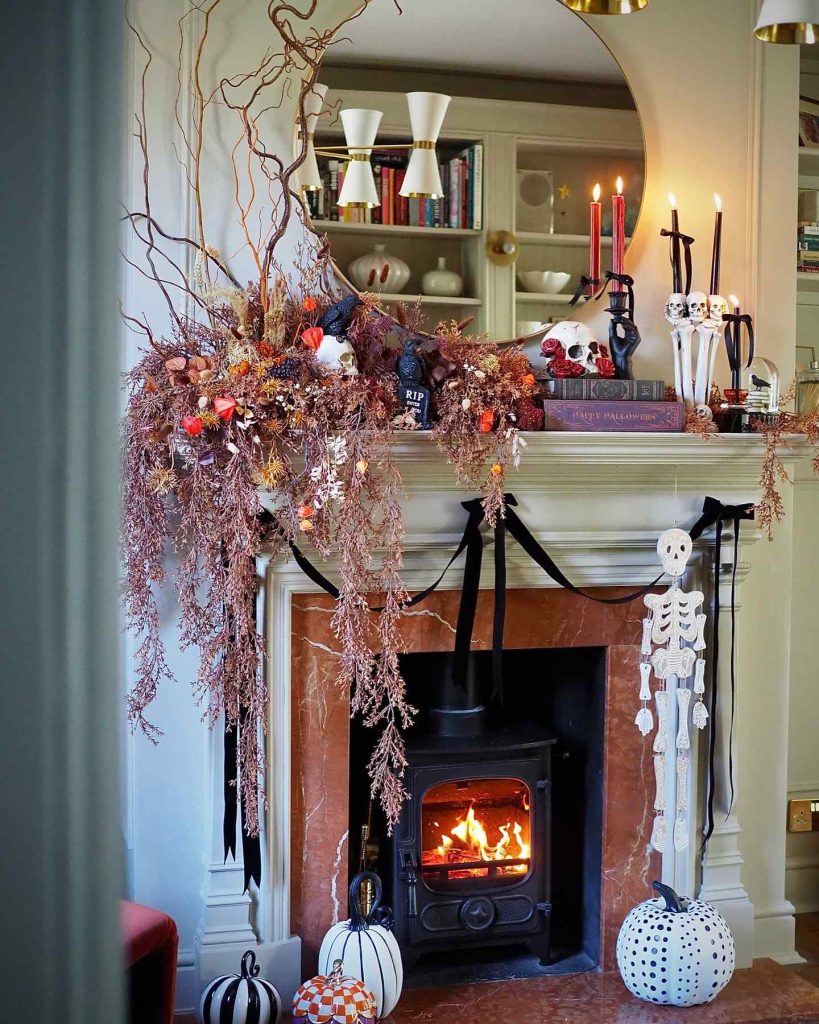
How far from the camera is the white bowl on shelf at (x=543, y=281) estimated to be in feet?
8.57

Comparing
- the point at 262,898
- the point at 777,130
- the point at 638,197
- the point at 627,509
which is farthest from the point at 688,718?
the point at 777,130

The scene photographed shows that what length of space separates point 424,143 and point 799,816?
7.42 ft

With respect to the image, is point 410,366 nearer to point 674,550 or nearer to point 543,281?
point 543,281

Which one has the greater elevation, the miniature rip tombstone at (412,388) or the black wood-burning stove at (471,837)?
the miniature rip tombstone at (412,388)

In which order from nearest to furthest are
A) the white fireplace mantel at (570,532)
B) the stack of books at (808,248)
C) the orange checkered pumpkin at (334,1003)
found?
the orange checkered pumpkin at (334,1003) < the white fireplace mantel at (570,532) < the stack of books at (808,248)

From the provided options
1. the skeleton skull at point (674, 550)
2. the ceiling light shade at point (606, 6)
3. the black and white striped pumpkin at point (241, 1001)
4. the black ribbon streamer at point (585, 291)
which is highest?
the ceiling light shade at point (606, 6)

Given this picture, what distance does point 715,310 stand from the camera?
2594 millimetres

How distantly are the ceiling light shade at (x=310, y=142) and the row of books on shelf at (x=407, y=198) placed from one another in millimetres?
19

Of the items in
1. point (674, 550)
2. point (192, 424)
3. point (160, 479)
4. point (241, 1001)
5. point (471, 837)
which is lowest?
point (241, 1001)

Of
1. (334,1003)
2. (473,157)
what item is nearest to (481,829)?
(334,1003)

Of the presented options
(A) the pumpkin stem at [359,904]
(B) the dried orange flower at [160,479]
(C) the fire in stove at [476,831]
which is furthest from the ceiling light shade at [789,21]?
(A) the pumpkin stem at [359,904]

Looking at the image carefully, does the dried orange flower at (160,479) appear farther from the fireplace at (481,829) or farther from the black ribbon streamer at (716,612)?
the black ribbon streamer at (716,612)

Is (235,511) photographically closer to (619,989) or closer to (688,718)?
(688,718)

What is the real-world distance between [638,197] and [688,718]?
131cm
